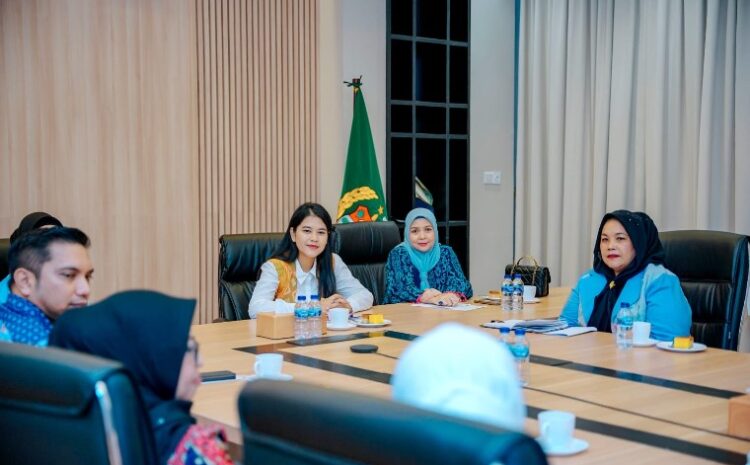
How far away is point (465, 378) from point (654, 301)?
283 cm

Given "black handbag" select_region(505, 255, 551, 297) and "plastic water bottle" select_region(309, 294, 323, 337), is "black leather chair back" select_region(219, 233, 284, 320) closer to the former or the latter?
"plastic water bottle" select_region(309, 294, 323, 337)

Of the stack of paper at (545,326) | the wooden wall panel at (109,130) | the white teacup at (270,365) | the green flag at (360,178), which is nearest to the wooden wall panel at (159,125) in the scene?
the wooden wall panel at (109,130)

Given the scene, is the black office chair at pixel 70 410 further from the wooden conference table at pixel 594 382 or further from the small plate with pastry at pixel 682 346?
the small plate with pastry at pixel 682 346

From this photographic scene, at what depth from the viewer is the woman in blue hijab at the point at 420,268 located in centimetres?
491

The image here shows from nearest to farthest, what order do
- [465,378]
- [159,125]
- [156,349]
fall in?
1. [465,378]
2. [156,349]
3. [159,125]

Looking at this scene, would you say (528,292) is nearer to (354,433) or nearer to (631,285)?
(631,285)

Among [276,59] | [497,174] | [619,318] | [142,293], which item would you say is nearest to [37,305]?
[142,293]

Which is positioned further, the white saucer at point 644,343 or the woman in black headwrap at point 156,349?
the white saucer at point 644,343

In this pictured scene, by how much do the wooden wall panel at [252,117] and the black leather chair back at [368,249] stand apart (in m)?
1.48

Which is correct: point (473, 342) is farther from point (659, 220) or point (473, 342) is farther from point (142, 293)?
point (659, 220)

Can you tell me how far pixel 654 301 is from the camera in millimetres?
3758

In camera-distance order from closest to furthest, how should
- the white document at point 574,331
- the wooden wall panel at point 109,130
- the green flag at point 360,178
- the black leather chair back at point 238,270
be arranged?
the white document at point 574,331
the black leather chair back at point 238,270
the wooden wall panel at point 109,130
the green flag at point 360,178

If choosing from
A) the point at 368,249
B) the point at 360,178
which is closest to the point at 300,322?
the point at 368,249

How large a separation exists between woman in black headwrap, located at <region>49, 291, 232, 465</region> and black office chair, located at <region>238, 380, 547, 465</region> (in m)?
0.38
